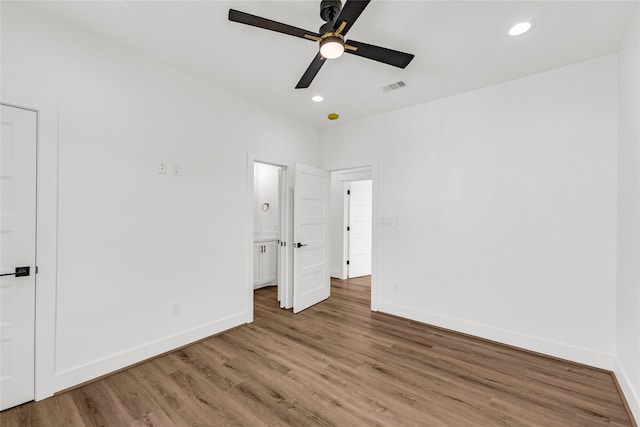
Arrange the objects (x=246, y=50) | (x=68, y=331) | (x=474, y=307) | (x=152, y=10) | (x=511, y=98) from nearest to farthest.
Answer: (x=152, y=10), (x=68, y=331), (x=246, y=50), (x=511, y=98), (x=474, y=307)

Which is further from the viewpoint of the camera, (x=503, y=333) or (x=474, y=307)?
(x=474, y=307)

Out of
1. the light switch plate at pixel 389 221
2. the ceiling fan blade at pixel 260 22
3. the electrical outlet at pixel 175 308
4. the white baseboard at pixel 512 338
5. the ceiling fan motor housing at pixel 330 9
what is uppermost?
the ceiling fan motor housing at pixel 330 9

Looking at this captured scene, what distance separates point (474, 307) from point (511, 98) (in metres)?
2.36

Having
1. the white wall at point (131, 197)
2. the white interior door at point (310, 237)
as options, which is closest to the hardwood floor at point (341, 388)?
the white wall at point (131, 197)

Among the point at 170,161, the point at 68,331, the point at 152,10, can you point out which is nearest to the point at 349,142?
the point at 170,161

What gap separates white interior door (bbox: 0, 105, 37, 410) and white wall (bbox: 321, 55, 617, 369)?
140 inches

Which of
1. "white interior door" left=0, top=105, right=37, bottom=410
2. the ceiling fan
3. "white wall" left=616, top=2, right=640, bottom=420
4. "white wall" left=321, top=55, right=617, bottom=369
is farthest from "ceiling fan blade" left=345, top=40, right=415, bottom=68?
"white interior door" left=0, top=105, right=37, bottom=410

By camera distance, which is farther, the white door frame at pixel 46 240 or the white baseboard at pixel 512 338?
the white baseboard at pixel 512 338

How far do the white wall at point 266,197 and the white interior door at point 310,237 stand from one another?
1362 millimetres

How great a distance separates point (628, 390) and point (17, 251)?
15.0ft

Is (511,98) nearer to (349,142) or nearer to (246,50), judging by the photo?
(349,142)

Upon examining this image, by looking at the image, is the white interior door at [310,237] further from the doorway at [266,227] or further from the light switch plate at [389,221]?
the light switch plate at [389,221]

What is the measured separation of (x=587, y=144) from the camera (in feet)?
8.49

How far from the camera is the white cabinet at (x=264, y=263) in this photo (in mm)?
4984
